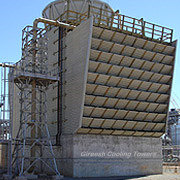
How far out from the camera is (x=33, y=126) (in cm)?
3419

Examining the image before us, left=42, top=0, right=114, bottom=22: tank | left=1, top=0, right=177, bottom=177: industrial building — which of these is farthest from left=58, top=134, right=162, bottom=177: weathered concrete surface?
left=42, top=0, right=114, bottom=22: tank

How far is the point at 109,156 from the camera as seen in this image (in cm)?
3731

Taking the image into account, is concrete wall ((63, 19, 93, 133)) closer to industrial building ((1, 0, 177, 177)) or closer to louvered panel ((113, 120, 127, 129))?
industrial building ((1, 0, 177, 177))

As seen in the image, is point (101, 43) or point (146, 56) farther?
point (146, 56)

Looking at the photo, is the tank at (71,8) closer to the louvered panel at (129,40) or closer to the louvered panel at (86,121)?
the louvered panel at (129,40)

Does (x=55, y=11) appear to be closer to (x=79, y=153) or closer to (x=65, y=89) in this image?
(x=65, y=89)

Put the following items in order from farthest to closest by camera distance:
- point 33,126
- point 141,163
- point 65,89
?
point 141,163 → point 65,89 → point 33,126

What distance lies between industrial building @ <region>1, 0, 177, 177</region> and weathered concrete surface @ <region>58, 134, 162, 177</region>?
4.5 inches

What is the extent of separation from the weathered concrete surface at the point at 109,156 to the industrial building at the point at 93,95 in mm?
114

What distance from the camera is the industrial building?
34594mm

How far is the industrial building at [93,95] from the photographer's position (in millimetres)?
34594

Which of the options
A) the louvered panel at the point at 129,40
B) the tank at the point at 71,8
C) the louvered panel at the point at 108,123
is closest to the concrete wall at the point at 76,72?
the louvered panel at the point at 108,123

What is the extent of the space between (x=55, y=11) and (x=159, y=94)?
60.3 feet

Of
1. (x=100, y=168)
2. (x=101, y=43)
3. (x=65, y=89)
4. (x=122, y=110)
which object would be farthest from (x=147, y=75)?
(x=100, y=168)
